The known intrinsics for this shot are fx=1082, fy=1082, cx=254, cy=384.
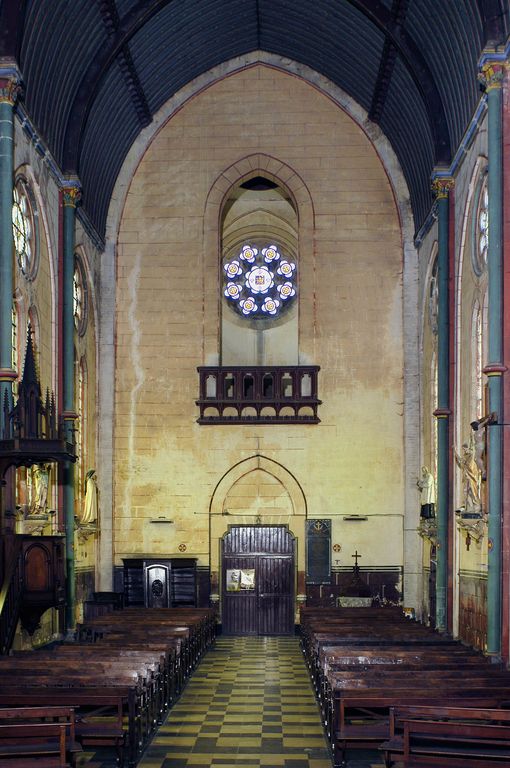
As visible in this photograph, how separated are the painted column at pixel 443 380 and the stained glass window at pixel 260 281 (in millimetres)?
10036

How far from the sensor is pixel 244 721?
57.3 ft

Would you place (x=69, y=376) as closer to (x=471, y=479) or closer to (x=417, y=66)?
(x=471, y=479)

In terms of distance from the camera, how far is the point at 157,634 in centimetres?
2147

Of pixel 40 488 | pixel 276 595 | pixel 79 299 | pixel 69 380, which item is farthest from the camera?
pixel 276 595

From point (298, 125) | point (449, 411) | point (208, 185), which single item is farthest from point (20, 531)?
point (298, 125)

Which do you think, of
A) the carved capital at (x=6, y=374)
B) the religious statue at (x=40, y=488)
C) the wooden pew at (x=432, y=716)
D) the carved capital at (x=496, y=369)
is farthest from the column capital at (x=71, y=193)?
the wooden pew at (x=432, y=716)

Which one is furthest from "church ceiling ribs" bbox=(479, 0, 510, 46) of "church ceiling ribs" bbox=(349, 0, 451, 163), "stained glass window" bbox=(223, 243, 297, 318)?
"stained glass window" bbox=(223, 243, 297, 318)

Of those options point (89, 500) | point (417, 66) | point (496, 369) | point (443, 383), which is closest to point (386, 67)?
point (417, 66)

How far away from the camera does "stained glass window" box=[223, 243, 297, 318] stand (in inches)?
1385

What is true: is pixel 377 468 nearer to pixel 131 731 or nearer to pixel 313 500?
pixel 313 500

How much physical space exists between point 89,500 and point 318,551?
692 cm

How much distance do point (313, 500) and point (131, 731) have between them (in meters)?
17.7

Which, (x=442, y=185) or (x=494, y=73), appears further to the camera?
(x=442, y=185)

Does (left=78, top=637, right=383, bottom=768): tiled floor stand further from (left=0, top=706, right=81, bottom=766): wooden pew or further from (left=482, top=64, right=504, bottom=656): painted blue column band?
(left=482, top=64, right=504, bottom=656): painted blue column band
